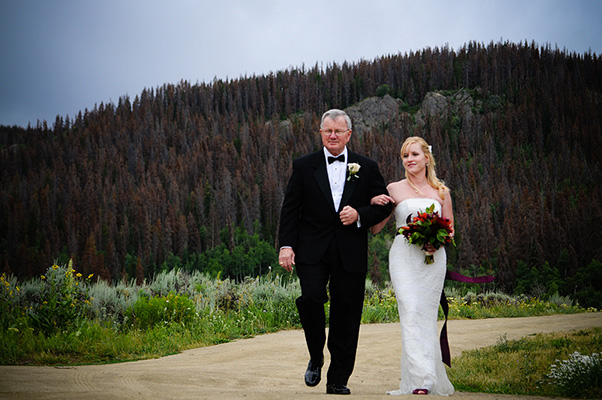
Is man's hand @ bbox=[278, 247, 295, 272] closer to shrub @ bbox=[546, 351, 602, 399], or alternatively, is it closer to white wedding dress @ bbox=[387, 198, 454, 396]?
white wedding dress @ bbox=[387, 198, 454, 396]

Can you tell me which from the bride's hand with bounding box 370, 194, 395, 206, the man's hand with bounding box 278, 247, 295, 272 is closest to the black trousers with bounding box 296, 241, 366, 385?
the man's hand with bounding box 278, 247, 295, 272

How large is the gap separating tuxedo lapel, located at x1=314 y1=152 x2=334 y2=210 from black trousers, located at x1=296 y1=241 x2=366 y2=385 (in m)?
0.46

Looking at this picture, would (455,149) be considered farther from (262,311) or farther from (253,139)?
(262,311)

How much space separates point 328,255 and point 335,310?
0.55 m

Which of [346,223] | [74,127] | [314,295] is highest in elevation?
[74,127]

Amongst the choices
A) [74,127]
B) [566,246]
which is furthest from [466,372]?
[74,127]

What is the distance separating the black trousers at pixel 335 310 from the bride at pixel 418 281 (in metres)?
0.52

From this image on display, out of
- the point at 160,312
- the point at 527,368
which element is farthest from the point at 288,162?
the point at 527,368

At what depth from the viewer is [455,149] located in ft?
409

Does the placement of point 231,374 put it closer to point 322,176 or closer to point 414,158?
point 322,176

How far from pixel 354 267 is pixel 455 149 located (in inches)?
4872

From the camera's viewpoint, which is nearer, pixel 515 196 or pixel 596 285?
pixel 596 285

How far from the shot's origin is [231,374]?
6957mm

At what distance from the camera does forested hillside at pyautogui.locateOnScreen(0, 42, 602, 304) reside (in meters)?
80.6
